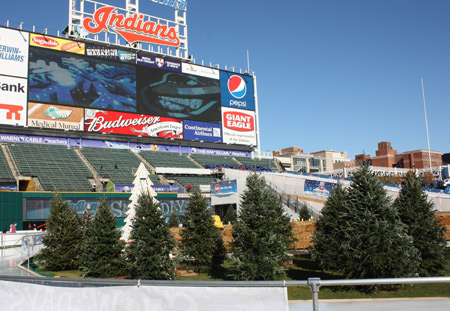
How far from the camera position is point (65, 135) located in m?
49.6

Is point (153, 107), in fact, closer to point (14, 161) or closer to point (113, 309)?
point (14, 161)

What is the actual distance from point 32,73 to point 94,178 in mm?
13264

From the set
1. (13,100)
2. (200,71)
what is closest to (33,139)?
(13,100)

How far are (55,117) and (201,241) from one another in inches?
1286

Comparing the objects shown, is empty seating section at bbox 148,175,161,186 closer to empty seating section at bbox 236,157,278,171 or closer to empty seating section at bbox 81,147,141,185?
empty seating section at bbox 81,147,141,185

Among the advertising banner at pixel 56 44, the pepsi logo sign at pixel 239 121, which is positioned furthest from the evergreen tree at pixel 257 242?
the pepsi logo sign at pixel 239 121

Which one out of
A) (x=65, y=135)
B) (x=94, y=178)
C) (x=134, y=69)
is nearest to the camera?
(x=94, y=178)

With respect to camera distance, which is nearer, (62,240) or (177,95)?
(62,240)

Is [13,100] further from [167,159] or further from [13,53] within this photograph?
[167,159]

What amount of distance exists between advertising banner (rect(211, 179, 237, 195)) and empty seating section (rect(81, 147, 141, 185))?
29.4ft

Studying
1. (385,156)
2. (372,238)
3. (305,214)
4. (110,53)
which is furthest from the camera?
(385,156)

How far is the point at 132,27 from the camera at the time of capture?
175 ft

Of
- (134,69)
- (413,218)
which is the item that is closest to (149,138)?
(134,69)

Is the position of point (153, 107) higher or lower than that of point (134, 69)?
lower
